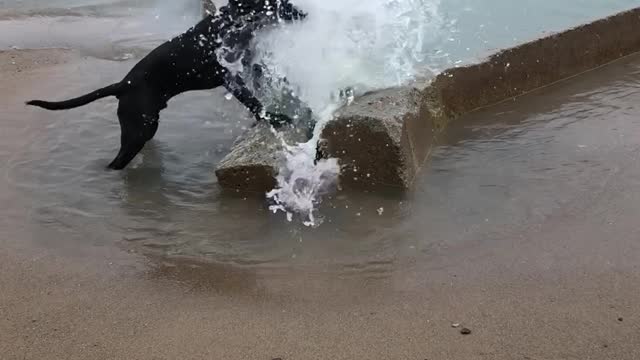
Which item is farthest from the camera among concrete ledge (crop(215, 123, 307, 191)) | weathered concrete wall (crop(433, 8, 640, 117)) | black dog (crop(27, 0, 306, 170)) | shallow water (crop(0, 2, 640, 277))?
weathered concrete wall (crop(433, 8, 640, 117))

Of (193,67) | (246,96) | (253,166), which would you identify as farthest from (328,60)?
(253,166)

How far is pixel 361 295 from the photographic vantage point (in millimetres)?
3434

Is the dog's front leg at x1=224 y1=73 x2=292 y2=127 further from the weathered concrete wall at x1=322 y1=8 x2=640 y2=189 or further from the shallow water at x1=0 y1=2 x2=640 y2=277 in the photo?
the weathered concrete wall at x1=322 y1=8 x2=640 y2=189

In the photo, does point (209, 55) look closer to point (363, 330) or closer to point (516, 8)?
point (363, 330)

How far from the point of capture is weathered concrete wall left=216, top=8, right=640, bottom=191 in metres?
4.58

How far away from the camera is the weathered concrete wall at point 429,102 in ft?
15.0

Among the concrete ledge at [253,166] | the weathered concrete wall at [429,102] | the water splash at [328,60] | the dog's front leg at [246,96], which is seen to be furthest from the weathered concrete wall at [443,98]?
the dog's front leg at [246,96]

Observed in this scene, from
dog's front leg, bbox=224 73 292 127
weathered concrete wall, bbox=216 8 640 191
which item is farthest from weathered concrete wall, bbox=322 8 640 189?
dog's front leg, bbox=224 73 292 127

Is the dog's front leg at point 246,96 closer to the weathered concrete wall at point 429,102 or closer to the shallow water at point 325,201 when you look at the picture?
the weathered concrete wall at point 429,102

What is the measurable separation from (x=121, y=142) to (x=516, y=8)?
4.99 metres

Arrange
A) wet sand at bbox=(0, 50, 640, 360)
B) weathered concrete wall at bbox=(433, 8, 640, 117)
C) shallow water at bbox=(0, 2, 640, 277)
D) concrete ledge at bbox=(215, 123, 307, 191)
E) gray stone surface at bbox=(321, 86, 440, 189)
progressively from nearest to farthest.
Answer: wet sand at bbox=(0, 50, 640, 360)
shallow water at bbox=(0, 2, 640, 277)
gray stone surface at bbox=(321, 86, 440, 189)
concrete ledge at bbox=(215, 123, 307, 191)
weathered concrete wall at bbox=(433, 8, 640, 117)

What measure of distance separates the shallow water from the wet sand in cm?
4

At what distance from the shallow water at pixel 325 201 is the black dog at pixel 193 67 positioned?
0.32m

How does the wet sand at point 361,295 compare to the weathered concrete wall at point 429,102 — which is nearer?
the wet sand at point 361,295
